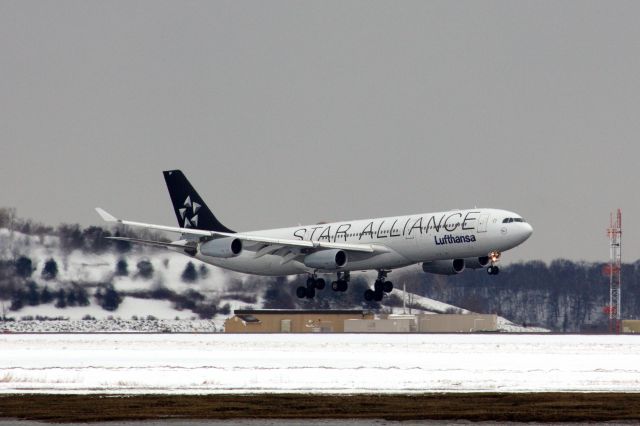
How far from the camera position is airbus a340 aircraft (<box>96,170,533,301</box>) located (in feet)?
265

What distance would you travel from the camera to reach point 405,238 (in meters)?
84.1

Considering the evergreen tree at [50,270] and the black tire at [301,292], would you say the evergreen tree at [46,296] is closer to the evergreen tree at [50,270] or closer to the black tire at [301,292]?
the evergreen tree at [50,270]

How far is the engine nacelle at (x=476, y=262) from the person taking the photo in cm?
8619

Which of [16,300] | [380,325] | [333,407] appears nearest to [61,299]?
[16,300]

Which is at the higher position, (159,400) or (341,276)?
(341,276)

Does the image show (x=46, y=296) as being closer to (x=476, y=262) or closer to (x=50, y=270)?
(x=50, y=270)

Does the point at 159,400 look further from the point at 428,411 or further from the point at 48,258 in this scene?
the point at 48,258

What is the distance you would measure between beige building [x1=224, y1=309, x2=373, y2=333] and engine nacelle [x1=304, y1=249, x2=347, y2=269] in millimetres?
15893

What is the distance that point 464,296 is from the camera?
473 ft

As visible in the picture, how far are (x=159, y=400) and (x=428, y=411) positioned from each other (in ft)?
25.7

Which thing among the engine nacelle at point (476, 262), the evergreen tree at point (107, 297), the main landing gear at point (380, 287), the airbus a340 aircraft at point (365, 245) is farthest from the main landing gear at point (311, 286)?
the evergreen tree at point (107, 297)

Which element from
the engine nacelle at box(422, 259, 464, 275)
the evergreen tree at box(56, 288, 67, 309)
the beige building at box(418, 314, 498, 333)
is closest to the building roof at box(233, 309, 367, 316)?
the beige building at box(418, 314, 498, 333)

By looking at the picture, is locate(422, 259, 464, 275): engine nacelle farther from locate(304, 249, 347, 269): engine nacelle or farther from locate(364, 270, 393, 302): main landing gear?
locate(304, 249, 347, 269): engine nacelle

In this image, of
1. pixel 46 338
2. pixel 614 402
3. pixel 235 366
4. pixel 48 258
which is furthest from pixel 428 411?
pixel 48 258
